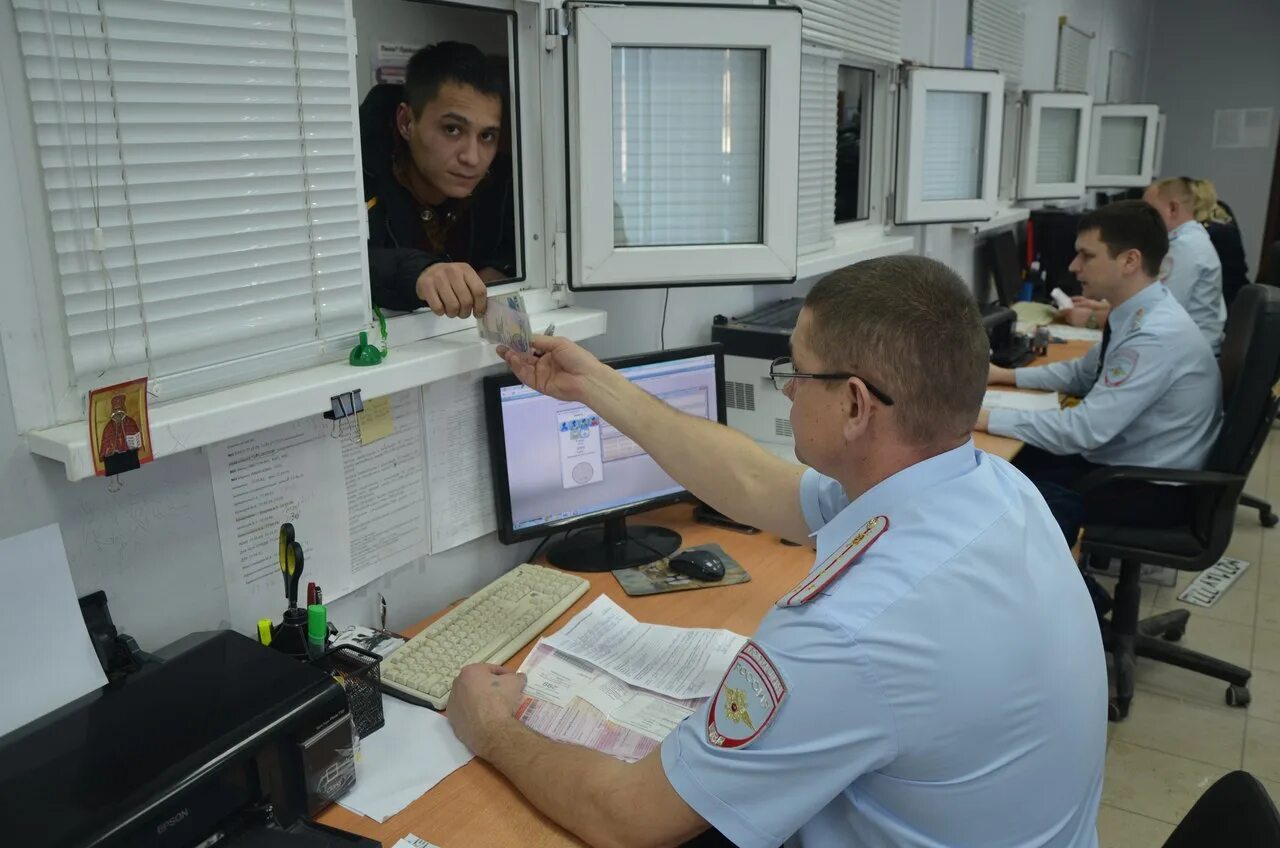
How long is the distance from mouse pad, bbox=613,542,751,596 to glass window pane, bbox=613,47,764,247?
65cm

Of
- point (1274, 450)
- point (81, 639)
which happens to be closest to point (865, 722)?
point (81, 639)

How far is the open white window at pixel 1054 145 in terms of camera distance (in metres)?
4.85

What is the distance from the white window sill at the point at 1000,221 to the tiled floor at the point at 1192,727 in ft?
5.66

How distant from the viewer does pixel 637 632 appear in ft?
5.41

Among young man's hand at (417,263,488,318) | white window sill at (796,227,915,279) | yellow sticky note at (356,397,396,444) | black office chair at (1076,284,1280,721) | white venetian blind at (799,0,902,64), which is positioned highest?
white venetian blind at (799,0,902,64)

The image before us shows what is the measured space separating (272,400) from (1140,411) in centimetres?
254

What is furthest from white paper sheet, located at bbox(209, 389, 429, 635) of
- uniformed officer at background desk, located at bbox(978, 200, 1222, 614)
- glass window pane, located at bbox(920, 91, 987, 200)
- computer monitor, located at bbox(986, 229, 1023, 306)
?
computer monitor, located at bbox(986, 229, 1023, 306)

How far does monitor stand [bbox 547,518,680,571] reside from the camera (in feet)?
6.31

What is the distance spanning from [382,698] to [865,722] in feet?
2.56

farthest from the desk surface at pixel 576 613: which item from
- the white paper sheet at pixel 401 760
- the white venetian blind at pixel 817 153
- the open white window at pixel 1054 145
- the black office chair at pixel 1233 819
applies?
the open white window at pixel 1054 145

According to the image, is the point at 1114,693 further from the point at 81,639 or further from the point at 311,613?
the point at 81,639

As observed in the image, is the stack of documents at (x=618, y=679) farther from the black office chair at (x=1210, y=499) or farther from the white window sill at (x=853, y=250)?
the black office chair at (x=1210, y=499)

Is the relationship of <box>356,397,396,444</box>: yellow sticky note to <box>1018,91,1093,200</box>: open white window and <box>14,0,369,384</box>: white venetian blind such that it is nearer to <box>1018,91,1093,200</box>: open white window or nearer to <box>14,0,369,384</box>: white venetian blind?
<box>14,0,369,384</box>: white venetian blind

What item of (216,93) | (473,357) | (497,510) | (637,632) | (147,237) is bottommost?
(637,632)
